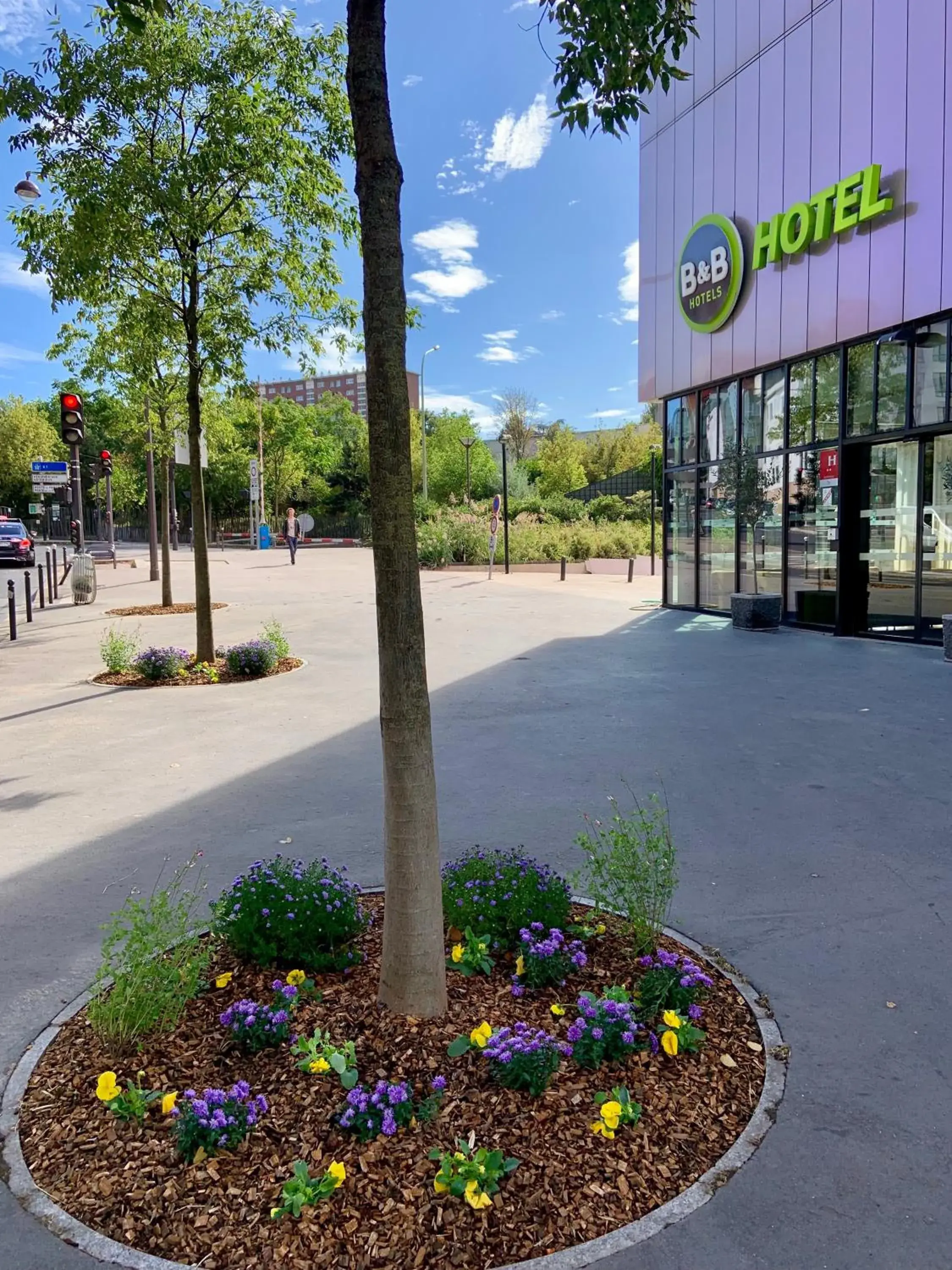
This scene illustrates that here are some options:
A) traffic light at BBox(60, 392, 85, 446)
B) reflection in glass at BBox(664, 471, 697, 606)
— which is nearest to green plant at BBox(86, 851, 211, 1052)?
traffic light at BBox(60, 392, 85, 446)

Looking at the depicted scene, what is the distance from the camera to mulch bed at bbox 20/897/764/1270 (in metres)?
2.17

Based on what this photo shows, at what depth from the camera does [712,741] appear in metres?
7.39

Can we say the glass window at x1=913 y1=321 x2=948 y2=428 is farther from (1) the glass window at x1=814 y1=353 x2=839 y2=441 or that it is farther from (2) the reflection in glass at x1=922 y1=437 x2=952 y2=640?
(1) the glass window at x1=814 y1=353 x2=839 y2=441

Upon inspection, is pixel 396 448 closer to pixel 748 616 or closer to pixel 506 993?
pixel 506 993

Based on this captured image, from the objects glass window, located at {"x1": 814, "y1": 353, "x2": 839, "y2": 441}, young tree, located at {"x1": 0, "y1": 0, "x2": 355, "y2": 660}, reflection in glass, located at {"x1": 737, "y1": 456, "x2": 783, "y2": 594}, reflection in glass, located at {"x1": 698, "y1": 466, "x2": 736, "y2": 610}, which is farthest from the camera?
reflection in glass, located at {"x1": 698, "y1": 466, "x2": 736, "y2": 610}

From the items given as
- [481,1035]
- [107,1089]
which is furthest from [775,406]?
[107,1089]

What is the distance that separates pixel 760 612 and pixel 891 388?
405 cm

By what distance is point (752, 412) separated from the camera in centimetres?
1598

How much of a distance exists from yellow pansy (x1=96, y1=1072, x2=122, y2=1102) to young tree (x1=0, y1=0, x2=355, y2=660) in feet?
27.0

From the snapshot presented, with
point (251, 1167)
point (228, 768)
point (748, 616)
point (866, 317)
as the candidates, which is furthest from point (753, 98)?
point (251, 1167)

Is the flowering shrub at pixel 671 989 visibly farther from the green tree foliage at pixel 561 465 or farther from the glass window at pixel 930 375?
the green tree foliage at pixel 561 465

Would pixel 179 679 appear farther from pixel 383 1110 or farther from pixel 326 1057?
pixel 383 1110

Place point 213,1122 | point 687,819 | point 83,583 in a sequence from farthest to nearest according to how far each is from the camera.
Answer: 1. point 83,583
2. point 687,819
3. point 213,1122

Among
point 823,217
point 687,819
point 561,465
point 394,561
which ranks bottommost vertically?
point 687,819
